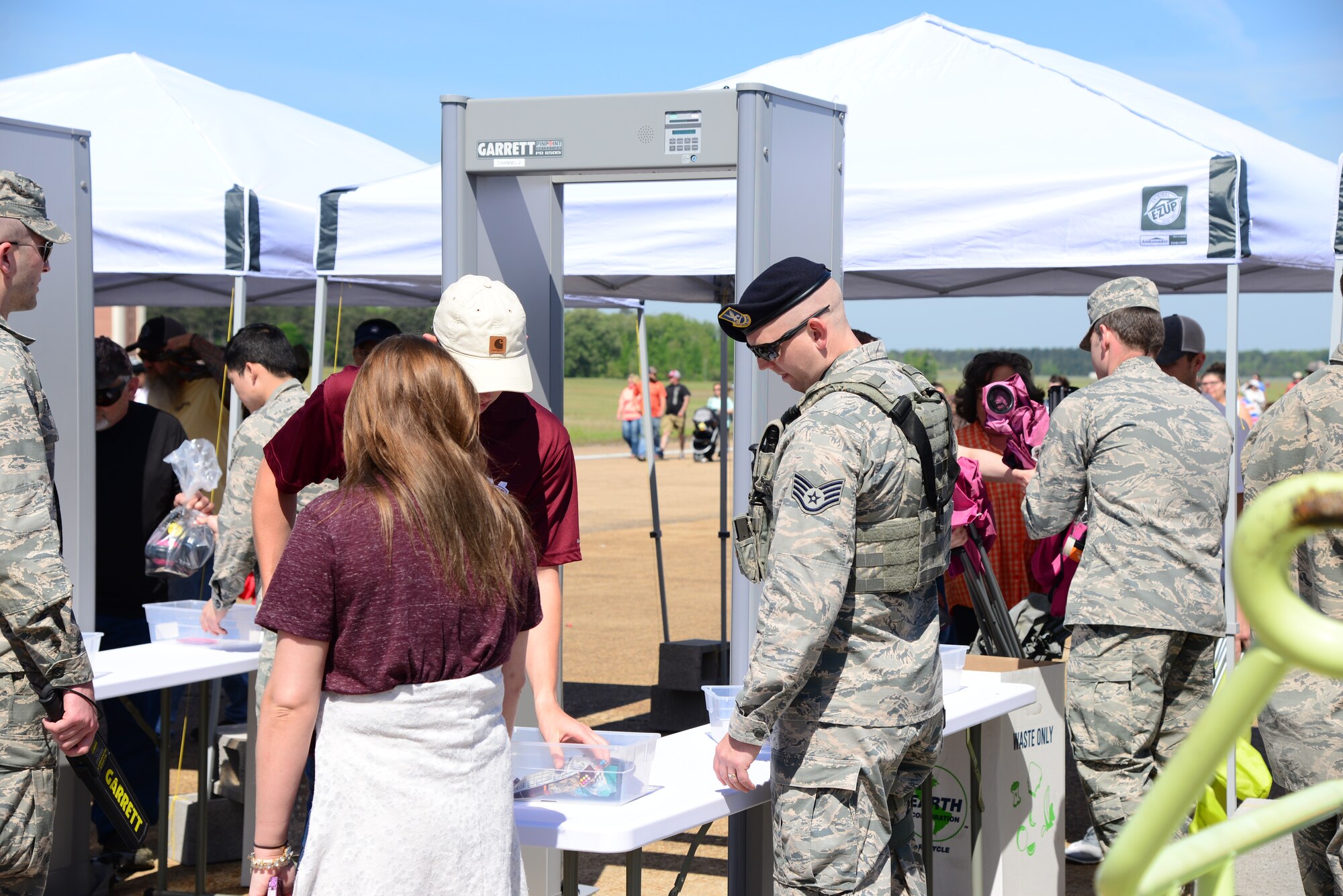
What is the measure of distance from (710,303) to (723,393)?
0.64 metres

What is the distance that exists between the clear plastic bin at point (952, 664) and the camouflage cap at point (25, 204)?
236cm

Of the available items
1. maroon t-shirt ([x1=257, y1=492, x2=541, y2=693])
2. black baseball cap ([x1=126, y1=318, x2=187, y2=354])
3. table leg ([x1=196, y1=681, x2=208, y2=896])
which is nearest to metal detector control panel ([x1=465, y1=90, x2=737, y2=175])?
maroon t-shirt ([x1=257, y1=492, x2=541, y2=693])

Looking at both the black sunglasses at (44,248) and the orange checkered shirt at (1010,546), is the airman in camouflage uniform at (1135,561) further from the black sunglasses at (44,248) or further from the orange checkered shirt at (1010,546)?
the black sunglasses at (44,248)

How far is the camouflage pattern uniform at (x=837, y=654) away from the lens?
2.23 metres

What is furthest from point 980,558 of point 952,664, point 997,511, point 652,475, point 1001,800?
point 652,475

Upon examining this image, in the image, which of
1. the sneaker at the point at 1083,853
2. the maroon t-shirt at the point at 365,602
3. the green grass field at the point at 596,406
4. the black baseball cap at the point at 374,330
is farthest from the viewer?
the green grass field at the point at 596,406

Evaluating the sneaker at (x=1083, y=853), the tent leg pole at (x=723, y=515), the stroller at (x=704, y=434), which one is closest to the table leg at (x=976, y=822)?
the sneaker at (x=1083, y=853)

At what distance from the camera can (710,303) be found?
24.6ft

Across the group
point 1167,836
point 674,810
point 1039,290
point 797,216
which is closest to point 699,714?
point 1039,290

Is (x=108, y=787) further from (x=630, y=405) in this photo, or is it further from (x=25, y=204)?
(x=630, y=405)

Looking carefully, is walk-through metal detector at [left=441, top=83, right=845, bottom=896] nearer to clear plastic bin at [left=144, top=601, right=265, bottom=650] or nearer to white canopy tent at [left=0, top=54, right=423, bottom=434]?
clear plastic bin at [left=144, top=601, right=265, bottom=650]

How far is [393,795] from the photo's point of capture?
187 centimetres

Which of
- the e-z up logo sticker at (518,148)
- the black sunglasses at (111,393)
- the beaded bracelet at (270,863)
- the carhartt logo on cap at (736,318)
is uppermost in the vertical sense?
the e-z up logo sticker at (518,148)

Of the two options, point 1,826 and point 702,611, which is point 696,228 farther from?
point 702,611
